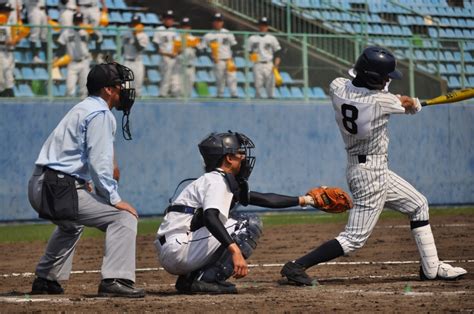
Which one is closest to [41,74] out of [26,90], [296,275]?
[26,90]

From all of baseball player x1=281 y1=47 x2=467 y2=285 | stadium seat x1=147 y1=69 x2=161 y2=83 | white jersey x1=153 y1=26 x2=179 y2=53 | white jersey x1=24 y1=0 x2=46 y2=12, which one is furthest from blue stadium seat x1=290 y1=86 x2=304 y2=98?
baseball player x1=281 y1=47 x2=467 y2=285

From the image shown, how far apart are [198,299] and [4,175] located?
10.2 metres

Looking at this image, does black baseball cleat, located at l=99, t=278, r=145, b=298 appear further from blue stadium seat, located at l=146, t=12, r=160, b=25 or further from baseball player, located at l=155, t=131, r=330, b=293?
blue stadium seat, located at l=146, t=12, r=160, b=25

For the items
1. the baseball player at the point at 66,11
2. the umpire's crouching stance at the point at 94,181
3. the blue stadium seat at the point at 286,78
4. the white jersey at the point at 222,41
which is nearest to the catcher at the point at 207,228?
the umpire's crouching stance at the point at 94,181

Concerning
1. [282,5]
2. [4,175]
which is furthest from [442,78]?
[4,175]

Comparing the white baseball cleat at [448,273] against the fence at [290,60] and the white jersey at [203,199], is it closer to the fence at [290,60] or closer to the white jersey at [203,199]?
the white jersey at [203,199]

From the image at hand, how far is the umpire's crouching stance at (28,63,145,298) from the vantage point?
7.93 m

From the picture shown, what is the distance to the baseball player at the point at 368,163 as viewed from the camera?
906 cm

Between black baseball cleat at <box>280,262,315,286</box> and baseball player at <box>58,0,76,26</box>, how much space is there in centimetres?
1094

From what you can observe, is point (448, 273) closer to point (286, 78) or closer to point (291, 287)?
point (291, 287)

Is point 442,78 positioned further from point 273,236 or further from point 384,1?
point 273,236

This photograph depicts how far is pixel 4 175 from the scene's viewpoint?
57.5 feet

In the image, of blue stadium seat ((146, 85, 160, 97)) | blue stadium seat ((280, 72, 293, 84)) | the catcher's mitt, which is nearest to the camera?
the catcher's mitt

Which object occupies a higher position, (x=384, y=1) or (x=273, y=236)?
(x=384, y=1)
